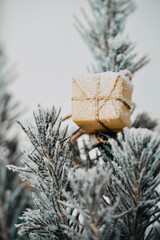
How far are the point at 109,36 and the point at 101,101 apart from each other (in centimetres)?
25

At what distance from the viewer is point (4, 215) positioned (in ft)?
2.87

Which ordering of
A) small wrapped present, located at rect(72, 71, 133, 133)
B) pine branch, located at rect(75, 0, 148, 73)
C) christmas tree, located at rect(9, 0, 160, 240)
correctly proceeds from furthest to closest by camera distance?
pine branch, located at rect(75, 0, 148, 73) < small wrapped present, located at rect(72, 71, 133, 133) < christmas tree, located at rect(9, 0, 160, 240)

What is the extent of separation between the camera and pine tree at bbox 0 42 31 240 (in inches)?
33.6

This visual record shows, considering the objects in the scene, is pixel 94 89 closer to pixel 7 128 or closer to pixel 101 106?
pixel 101 106

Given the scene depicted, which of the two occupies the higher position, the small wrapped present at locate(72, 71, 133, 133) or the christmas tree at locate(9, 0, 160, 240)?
the small wrapped present at locate(72, 71, 133, 133)

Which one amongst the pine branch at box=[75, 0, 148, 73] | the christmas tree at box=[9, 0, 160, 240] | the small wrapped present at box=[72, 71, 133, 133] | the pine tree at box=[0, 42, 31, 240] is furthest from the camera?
the pine tree at box=[0, 42, 31, 240]

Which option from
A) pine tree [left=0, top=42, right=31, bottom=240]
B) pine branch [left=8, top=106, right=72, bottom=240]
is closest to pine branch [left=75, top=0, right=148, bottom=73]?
pine branch [left=8, top=106, right=72, bottom=240]

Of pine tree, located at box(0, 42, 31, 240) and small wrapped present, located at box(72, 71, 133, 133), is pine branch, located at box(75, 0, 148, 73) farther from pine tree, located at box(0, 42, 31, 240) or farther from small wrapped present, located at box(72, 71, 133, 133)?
pine tree, located at box(0, 42, 31, 240)

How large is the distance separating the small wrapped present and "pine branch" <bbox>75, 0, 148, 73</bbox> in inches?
3.7

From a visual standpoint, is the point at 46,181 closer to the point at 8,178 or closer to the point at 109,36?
the point at 109,36

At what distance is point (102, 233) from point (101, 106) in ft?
0.65

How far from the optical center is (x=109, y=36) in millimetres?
584

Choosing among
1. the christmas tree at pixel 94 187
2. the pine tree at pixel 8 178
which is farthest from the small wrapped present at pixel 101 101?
the pine tree at pixel 8 178

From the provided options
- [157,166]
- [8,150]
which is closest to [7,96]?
[8,150]
